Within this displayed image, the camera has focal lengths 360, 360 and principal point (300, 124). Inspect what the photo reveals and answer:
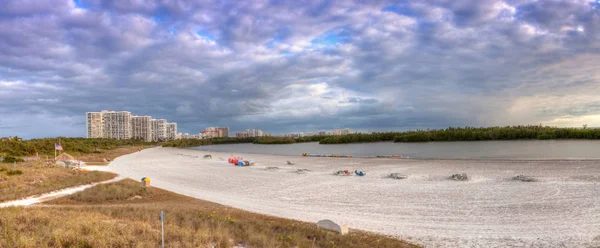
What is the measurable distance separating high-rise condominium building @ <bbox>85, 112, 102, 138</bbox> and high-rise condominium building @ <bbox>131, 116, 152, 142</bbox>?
1901 centimetres

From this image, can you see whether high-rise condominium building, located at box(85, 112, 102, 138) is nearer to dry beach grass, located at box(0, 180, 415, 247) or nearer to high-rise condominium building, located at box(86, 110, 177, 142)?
high-rise condominium building, located at box(86, 110, 177, 142)

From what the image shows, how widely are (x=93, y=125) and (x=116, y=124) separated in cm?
1042

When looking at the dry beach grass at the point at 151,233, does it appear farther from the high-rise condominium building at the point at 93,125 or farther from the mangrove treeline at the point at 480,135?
the high-rise condominium building at the point at 93,125

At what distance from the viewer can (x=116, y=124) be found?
165 metres

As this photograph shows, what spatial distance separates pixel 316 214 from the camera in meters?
14.5

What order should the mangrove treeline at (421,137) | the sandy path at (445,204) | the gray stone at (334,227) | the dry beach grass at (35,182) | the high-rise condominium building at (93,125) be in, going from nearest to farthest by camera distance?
the gray stone at (334,227), the sandy path at (445,204), the dry beach grass at (35,182), the mangrove treeline at (421,137), the high-rise condominium building at (93,125)

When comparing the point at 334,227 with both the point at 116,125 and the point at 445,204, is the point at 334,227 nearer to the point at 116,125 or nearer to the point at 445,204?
the point at 445,204

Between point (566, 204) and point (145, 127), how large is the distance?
19218cm

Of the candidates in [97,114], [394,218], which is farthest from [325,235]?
[97,114]

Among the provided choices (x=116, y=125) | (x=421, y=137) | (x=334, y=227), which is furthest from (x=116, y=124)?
(x=334, y=227)

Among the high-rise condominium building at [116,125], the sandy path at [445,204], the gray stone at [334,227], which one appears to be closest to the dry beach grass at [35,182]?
the sandy path at [445,204]

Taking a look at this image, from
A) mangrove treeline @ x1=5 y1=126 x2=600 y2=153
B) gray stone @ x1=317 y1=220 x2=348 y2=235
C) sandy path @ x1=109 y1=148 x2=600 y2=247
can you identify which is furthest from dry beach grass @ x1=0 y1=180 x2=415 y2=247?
mangrove treeline @ x1=5 y1=126 x2=600 y2=153

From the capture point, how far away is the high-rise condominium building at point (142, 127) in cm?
17762

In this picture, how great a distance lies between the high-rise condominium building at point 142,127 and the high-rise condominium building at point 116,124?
7.57 meters
